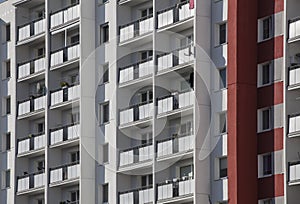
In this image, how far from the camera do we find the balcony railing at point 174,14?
239 ft

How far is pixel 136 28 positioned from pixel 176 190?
1179 cm

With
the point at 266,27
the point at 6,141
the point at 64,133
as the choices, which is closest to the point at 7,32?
the point at 6,141

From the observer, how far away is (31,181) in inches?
3329

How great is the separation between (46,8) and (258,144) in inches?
955

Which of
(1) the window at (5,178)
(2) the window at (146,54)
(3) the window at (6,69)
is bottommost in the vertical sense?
(1) the window at (5,178)

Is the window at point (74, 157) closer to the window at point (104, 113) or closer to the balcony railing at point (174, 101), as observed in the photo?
the window at point (104, 113)

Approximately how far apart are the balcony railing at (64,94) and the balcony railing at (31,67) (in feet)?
9.16

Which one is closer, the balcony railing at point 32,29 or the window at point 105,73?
the window at point 105,73

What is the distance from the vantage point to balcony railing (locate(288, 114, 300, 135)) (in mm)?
65000

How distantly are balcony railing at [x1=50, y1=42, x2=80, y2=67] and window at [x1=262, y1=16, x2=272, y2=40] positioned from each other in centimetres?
1688

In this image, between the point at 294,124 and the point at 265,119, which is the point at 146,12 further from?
the point at 294,124

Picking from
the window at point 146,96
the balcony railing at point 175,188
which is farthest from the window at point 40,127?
the balcony railing at point 175,188

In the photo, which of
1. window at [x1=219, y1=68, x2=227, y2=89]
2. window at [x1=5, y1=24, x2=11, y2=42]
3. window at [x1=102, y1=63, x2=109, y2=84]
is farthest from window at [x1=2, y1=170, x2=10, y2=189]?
window at [x1=219, y1=68, x2=227, y2=89]

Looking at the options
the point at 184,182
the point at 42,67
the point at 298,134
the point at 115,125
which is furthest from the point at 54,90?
the point at 298,134
